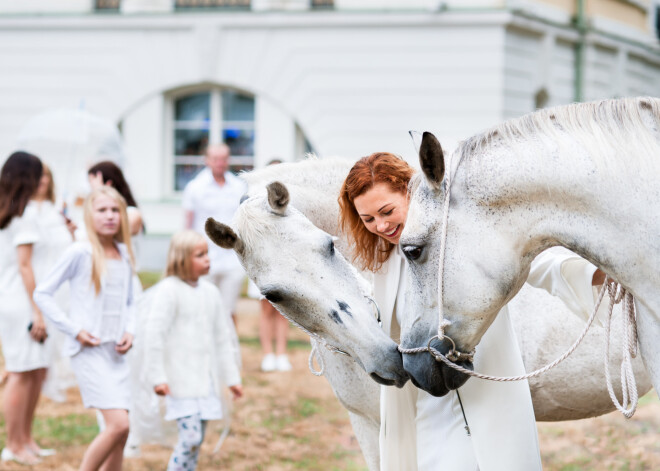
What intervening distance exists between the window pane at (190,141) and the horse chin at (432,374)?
14.3 meters

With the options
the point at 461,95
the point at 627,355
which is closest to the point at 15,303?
the point at 627,355

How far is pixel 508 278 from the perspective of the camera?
2.44 metres

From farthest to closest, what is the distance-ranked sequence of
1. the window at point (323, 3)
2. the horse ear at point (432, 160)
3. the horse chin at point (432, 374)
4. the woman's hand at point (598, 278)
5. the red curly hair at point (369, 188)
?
the window at point (323, 3)
the red curly hair at point (369, 188)
the woman's hand at point (598, 278)
the horse chin at point (432, 374)
the horse ear at point (432, 160)

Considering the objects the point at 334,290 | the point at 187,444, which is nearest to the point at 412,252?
the point at 334,290

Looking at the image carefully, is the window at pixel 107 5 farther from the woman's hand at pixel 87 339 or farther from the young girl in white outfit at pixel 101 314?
the woman's hand at pixel 87 339

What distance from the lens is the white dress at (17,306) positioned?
19.4 feet

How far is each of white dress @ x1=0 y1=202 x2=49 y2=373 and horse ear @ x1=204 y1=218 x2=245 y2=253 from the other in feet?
10.9

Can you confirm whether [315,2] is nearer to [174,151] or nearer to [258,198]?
[174,151]

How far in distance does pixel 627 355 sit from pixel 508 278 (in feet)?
1.29

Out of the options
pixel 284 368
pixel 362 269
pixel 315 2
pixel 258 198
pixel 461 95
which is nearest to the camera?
pixel 258 198

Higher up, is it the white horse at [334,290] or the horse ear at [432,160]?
the horse ear at [432,160]

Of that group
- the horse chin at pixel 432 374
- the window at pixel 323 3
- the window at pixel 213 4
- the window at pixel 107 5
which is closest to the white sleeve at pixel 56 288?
the horse chin at pixel 432 374

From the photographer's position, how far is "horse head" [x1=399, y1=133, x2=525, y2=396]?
2.44m

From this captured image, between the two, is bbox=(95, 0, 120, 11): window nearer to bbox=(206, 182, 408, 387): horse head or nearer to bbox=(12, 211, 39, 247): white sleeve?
bbox=(12, 211, 39, 247): white sleeve
